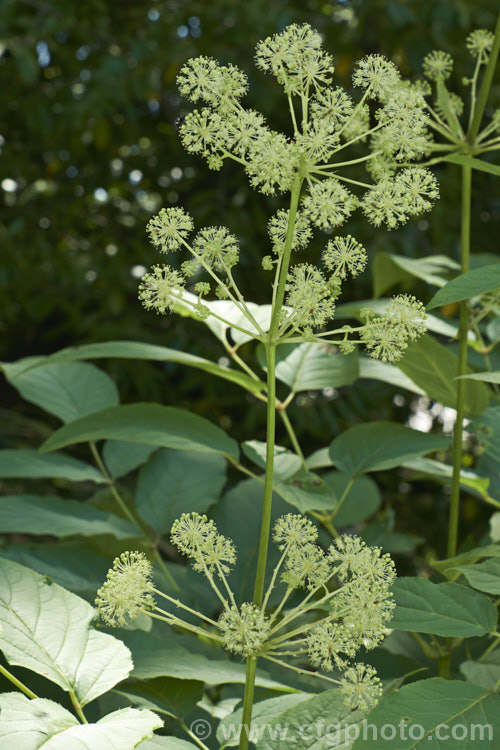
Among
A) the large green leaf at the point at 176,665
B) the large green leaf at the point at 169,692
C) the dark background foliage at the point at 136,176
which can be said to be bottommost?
the large green leaf at the point at 169,692

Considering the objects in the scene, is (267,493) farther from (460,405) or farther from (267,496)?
(460,405)

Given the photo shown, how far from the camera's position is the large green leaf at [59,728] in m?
0.53

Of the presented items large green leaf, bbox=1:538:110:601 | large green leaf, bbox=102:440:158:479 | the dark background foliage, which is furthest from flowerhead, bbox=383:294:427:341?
the dark background foliage

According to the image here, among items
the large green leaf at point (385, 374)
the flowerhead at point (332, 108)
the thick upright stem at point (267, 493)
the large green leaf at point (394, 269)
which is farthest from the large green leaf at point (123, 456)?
the flowerhead at point (332, 108)

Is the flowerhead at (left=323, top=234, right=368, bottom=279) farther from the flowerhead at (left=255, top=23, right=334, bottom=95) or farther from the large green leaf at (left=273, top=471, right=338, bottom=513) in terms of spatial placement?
the large green leaf at (left=273, top=471, right=338, bottom=513)

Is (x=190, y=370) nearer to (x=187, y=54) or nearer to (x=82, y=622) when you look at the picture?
(x=187, y=54)

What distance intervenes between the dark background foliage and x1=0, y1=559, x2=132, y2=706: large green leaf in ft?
6.50

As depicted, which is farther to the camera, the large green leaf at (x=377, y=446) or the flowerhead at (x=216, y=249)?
the large green leaf at (x=377, y=446)

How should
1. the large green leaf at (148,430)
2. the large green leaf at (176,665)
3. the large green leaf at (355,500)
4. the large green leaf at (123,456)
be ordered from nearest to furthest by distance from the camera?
the large green leaf at (176,665) < the large green leaf at (148,430) < the large green leaf at (123,456) < the large green leaf at (355,500)

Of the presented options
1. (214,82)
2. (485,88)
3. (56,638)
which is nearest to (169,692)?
(56,638)

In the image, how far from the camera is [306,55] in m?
0.66

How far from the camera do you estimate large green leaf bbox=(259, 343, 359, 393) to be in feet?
3.55

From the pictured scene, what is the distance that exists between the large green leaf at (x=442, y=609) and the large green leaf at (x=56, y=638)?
26cm

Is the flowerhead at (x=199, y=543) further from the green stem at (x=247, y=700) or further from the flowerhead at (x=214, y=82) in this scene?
the flowerhead at (x=214, y=82)
